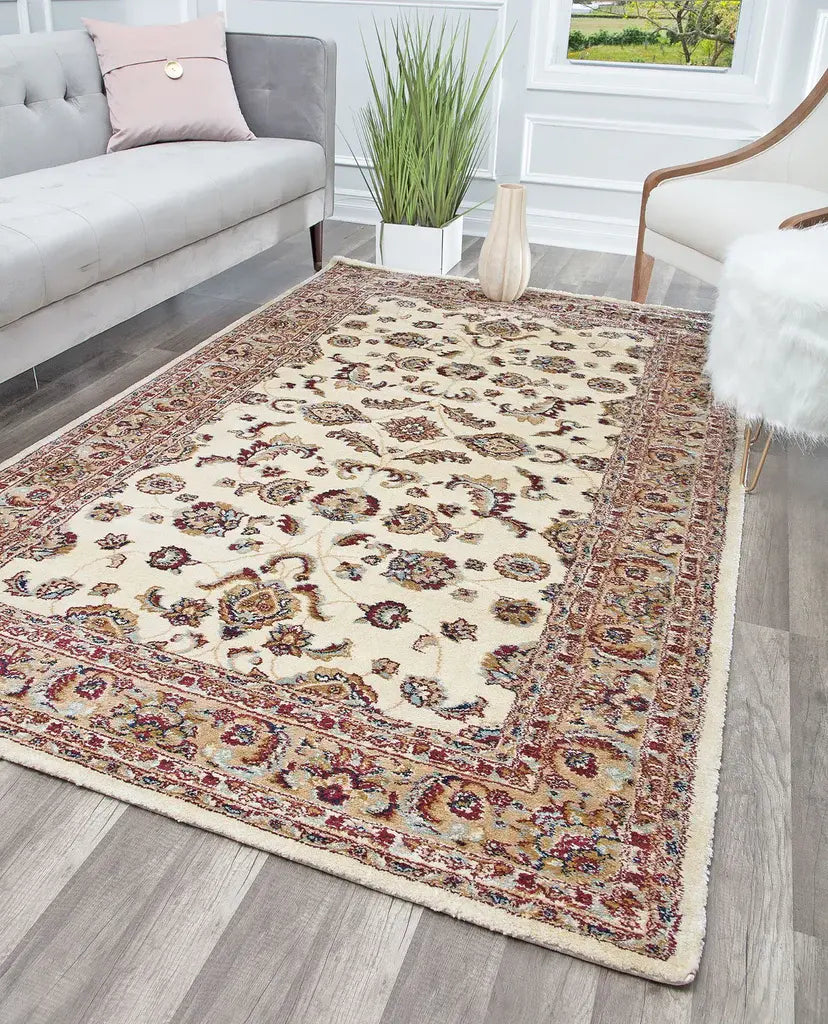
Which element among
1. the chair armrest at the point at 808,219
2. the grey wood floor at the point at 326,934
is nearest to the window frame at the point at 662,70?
the chair armrest at the point at 808,219

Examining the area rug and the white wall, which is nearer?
the area rug

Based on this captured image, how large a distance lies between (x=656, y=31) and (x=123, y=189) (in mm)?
2465

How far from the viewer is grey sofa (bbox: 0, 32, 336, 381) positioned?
224 centimetres

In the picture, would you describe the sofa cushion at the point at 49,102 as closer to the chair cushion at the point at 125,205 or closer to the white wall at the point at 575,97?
the chair cushion at the point at 125,205

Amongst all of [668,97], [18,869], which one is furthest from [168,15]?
[18,869]

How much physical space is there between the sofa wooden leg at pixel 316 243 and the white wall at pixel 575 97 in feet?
2.96

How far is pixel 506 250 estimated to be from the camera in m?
3.19

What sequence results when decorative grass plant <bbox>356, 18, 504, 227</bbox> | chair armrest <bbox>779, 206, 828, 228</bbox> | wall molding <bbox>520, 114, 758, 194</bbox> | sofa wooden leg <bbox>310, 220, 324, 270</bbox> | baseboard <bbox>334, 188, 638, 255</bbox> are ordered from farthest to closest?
baseboard <bbox>334, 188, 638, 255</bbox>
wall molding <bbox>520, 114, 758, 194</bbox>
sofa wooden leg <bbox>310, 220, 324, 270</bbox>
decorative grass plant <bbox>356, 18, 504, 227</bbox>
chair armrest <bbox>779, 206, 828, 228</bbox>

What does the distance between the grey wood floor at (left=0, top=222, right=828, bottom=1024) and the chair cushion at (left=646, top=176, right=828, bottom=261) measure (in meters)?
1.72

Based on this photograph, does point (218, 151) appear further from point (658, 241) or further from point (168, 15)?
point (168, 15)

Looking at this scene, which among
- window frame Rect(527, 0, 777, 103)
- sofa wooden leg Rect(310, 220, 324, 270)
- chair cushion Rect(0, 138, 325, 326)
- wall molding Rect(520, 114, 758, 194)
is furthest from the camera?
wall molding Rect(520, 114, 758, 194)

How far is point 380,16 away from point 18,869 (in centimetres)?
385

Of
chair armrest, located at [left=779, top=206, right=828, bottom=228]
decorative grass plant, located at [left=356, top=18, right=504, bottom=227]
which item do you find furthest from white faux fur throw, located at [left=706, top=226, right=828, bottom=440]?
decorative grass plant, located at [left=356, top=18, right=504, bottom=227]

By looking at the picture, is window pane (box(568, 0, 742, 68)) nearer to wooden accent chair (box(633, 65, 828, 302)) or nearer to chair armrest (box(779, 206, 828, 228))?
wooden accent chair (box(633, 65, 828, 302))
